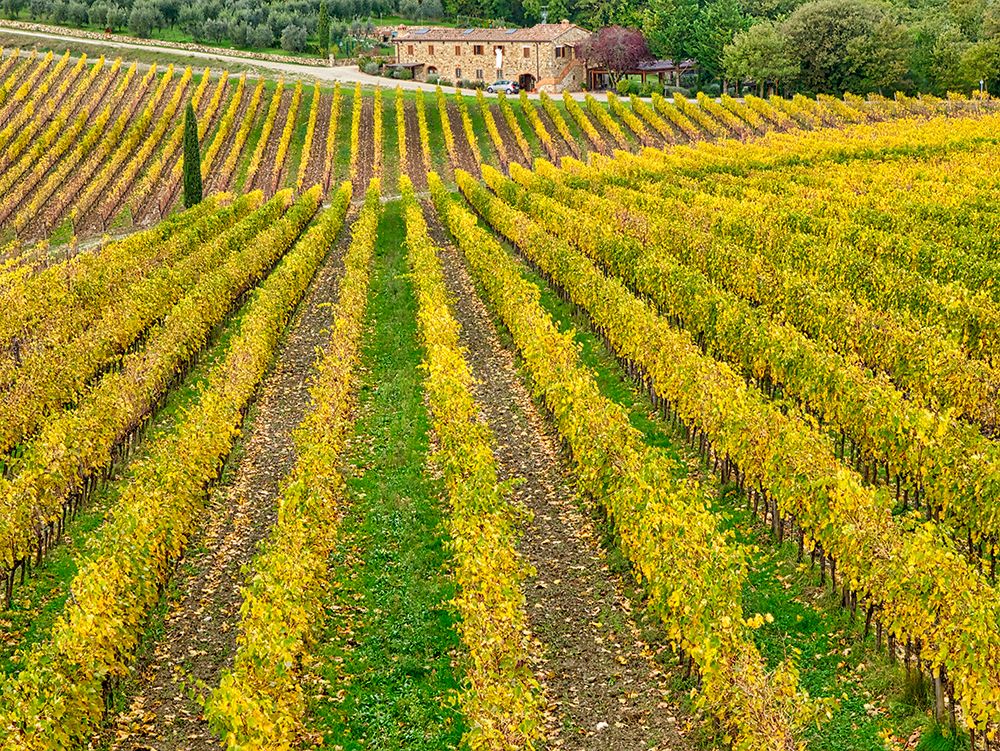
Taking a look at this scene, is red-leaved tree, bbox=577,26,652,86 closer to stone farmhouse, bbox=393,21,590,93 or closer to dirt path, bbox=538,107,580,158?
stone farmhouse, bbox=393,21,590,93

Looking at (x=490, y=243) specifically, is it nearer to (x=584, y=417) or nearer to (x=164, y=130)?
(x=584, y=417)

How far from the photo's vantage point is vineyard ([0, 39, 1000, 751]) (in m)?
14.9

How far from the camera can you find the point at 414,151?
8225cm

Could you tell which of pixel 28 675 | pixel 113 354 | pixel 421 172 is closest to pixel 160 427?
pixel 113 354

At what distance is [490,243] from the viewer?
1698 inches

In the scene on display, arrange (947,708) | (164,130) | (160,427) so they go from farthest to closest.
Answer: (164,130), (160,427), (947,708)

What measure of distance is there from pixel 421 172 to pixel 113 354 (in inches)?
1904

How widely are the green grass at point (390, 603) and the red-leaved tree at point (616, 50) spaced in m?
88.7

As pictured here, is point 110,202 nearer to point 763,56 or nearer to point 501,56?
point 501,56

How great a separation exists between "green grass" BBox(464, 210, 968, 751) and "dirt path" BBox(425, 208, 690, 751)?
48cm

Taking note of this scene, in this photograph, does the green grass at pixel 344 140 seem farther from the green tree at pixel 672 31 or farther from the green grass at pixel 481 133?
the green tree at pixel 672 31

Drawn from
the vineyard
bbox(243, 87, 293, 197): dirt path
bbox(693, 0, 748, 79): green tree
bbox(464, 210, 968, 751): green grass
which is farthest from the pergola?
bbox(464, 210, 968, 751): green grass

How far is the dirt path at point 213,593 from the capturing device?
15.8 m

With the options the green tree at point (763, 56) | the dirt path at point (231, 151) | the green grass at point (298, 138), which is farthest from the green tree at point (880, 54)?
the dirt path at point (231, 151)
